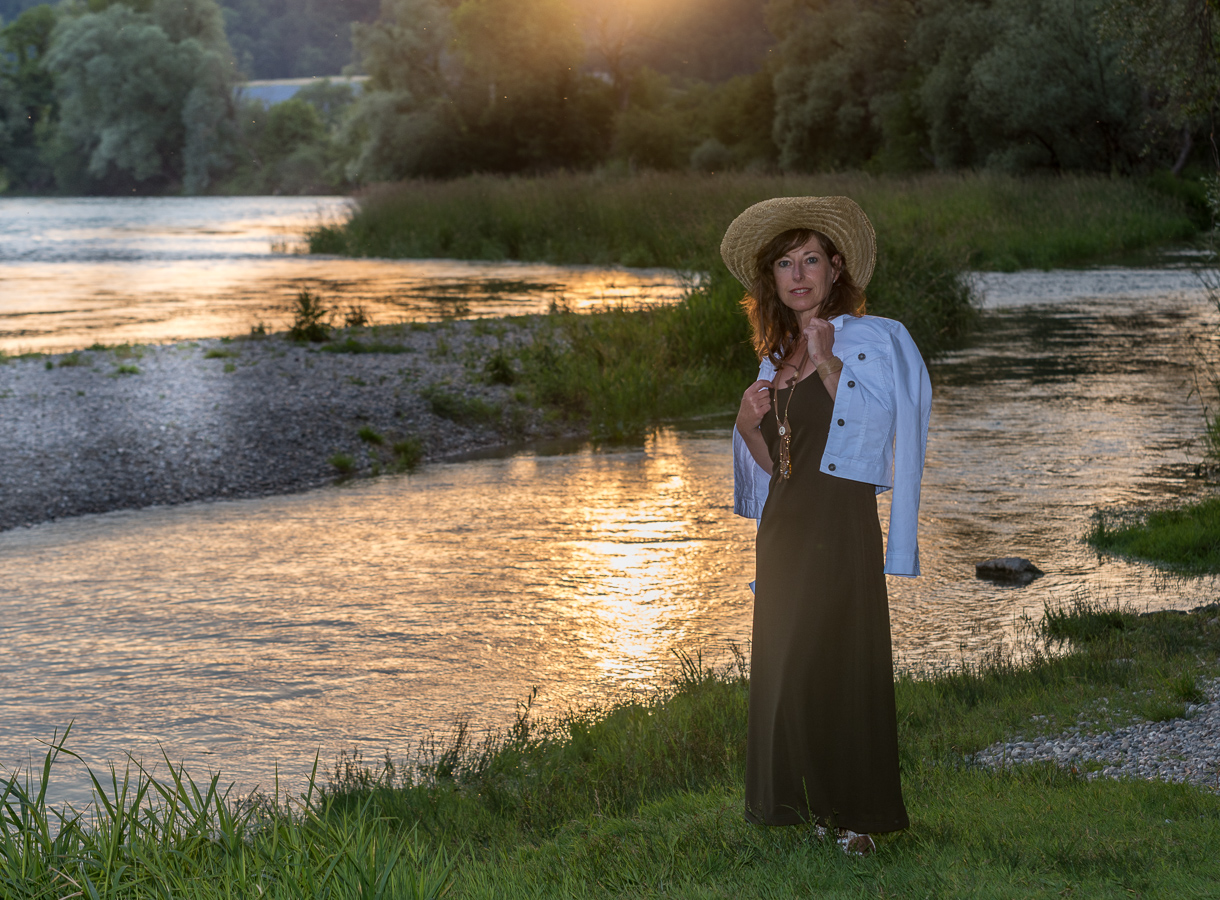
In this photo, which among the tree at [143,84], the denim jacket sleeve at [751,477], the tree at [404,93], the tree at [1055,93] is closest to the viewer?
the denim jacket sleeve at [751,477]

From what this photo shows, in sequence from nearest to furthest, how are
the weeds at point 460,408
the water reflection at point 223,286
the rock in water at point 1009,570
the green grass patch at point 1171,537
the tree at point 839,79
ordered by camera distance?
the rock in water at point 1009,570, the green grass patch at point 1171,537, the weeds at point 460,408, the water reflection at point 223,286, the tree at point 839,79

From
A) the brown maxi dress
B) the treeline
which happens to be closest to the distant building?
the treeline

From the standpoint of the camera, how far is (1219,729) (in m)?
5.27

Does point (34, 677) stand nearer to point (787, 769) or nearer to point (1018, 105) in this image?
point (787, 769)

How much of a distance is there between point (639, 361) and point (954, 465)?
4899 mm

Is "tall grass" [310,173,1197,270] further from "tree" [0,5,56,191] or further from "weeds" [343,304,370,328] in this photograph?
"tree" [0,5,56,191]

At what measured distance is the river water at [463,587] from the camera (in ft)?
22.1

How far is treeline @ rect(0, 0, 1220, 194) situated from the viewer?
3947 cm

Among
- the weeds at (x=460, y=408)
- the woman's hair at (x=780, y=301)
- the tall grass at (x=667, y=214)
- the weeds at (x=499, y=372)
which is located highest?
the tall grass at (x=667, y=214)

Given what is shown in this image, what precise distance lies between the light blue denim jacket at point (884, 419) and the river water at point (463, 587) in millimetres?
3241

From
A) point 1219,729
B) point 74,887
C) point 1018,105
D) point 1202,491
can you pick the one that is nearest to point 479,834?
point 74,887

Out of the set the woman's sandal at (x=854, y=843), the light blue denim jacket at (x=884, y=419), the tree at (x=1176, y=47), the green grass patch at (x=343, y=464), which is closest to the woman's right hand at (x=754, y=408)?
the light blue denim jacket at (x=884, y=419)

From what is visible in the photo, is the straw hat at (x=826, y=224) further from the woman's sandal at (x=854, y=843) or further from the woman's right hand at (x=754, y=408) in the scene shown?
the woman's sandal at (x=854, y=843)

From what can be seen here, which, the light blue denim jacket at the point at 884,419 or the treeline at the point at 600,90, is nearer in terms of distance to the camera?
the light blue denim jacket at the point at 884,419
